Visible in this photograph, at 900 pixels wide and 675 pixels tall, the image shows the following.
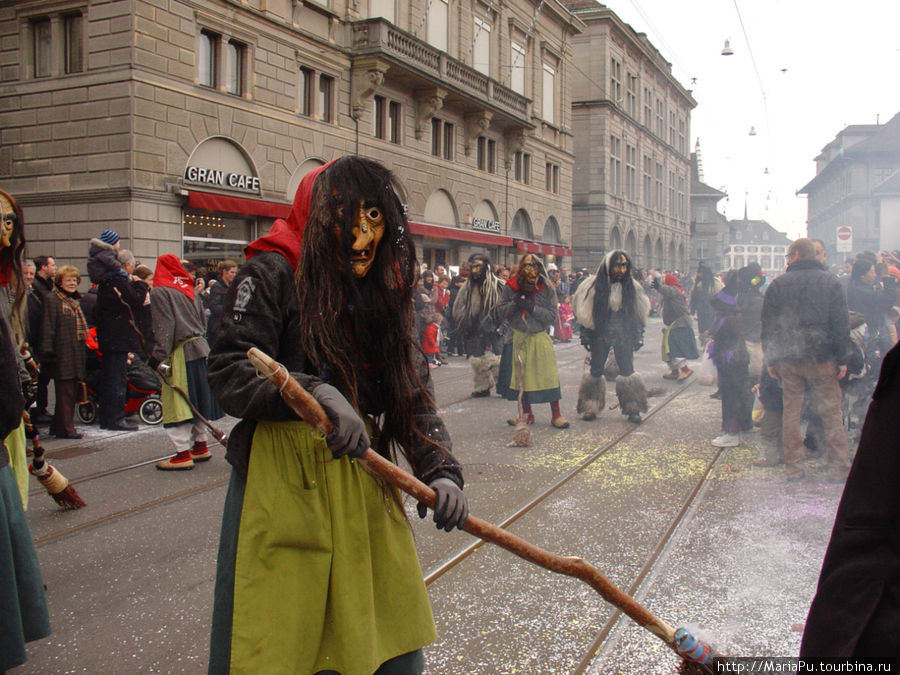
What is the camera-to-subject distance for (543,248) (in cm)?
3322

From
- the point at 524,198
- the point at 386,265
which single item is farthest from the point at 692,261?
the point at 386,265

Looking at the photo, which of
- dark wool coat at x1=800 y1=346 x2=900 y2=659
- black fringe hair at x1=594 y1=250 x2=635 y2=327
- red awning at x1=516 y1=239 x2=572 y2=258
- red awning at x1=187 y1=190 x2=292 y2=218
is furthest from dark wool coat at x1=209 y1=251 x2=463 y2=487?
red awning at x1=516 y1=239 x2=572 y2=258

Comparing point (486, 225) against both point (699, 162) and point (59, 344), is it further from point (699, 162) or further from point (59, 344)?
point (699, 162)

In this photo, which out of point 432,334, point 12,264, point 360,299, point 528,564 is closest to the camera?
point 360,299

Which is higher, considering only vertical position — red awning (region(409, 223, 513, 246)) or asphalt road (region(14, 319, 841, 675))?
red awning (region(409, 223, 513, 246))

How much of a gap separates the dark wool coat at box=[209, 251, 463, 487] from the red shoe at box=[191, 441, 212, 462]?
16.2ft

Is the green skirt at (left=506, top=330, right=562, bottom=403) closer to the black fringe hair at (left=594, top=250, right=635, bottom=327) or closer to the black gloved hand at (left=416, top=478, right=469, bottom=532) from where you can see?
the black fringe hair at (left=594, top=250, right=635, bottom=327)

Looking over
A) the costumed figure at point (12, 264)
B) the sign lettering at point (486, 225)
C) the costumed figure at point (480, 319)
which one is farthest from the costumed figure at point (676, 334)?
the sign lettering at point (486, 225)

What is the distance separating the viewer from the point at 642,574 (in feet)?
13.0

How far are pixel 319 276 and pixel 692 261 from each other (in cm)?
7481

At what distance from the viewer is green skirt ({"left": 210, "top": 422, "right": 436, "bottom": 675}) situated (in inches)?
75.4

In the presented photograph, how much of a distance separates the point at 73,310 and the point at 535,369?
187 inches

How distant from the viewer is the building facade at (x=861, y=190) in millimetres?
42281

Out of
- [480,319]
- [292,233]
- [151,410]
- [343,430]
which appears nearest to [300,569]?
[343,430]
